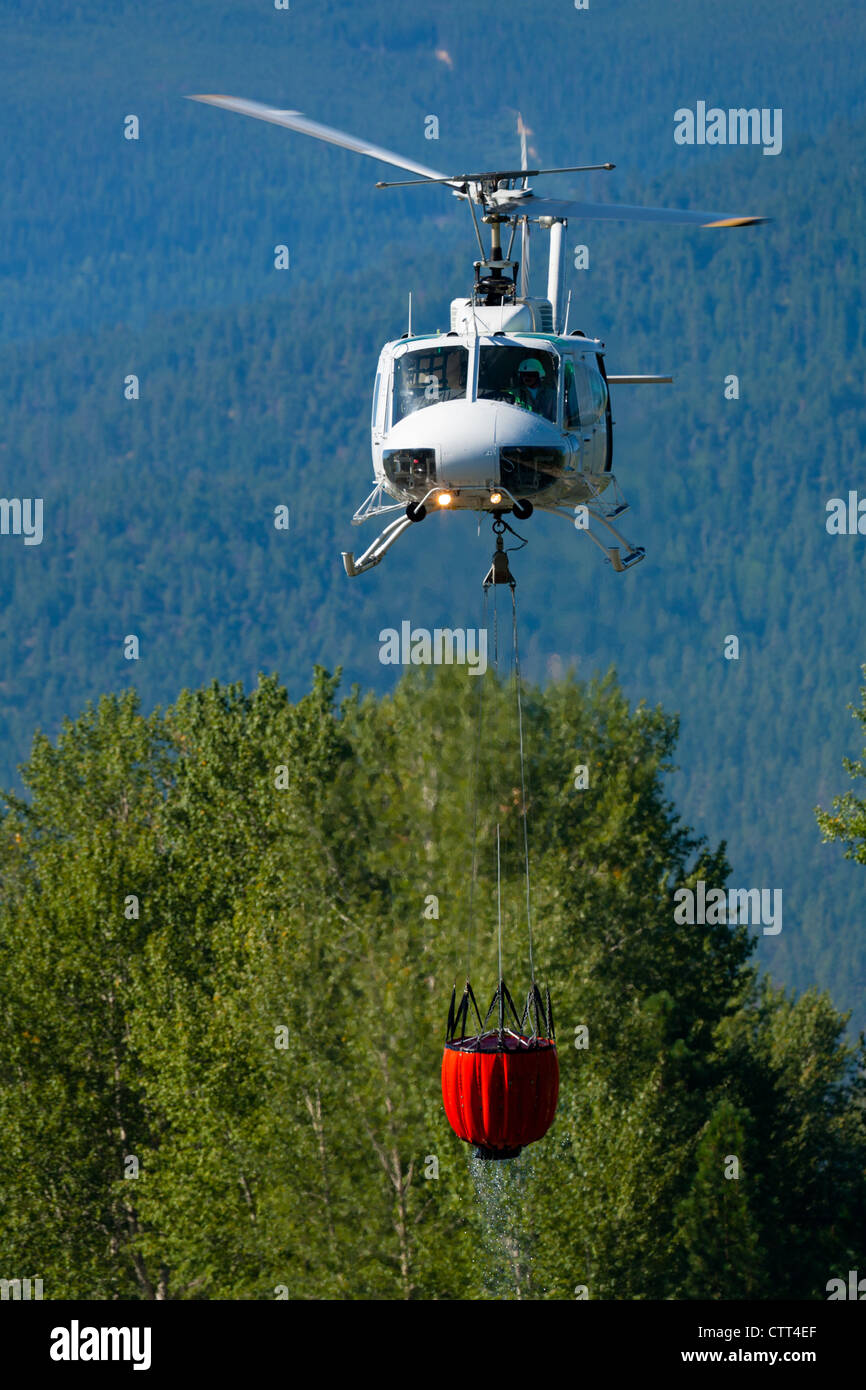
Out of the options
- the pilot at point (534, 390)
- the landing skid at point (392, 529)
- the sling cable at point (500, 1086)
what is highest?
the pilot at point (534, 390)

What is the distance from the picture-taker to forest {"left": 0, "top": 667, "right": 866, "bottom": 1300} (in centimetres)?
4253

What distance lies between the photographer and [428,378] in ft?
84.4

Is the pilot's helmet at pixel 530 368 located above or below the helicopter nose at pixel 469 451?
above

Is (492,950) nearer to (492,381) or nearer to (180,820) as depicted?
(180,820)

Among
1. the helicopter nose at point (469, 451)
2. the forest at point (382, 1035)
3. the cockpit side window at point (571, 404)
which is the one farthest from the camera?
the forest at point (382, 1035)

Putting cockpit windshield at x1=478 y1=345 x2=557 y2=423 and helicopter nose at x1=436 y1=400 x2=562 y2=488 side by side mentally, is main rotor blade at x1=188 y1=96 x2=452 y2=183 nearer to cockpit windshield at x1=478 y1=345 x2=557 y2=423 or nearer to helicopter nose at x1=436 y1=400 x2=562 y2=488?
cockpit windshield at x1=478 y1=345 x2=557 y2=423

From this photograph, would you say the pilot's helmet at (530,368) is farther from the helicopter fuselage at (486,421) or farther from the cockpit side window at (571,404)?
the cockpit side window at (571,404)

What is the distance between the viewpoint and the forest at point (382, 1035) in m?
42.5

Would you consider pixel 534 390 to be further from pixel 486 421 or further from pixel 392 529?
pixel 392 529

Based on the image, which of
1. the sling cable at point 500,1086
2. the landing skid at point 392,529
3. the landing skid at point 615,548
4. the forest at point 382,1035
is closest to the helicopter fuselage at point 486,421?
the landing skid at point 392,529

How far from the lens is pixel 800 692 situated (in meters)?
196

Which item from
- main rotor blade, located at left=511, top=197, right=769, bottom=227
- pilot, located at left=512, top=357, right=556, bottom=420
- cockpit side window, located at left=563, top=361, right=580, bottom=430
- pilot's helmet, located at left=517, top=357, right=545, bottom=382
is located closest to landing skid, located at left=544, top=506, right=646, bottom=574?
cockpit side window, located at left=563, top=361, right=580, bottom=430

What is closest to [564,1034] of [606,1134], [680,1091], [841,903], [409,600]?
[606,1134]
